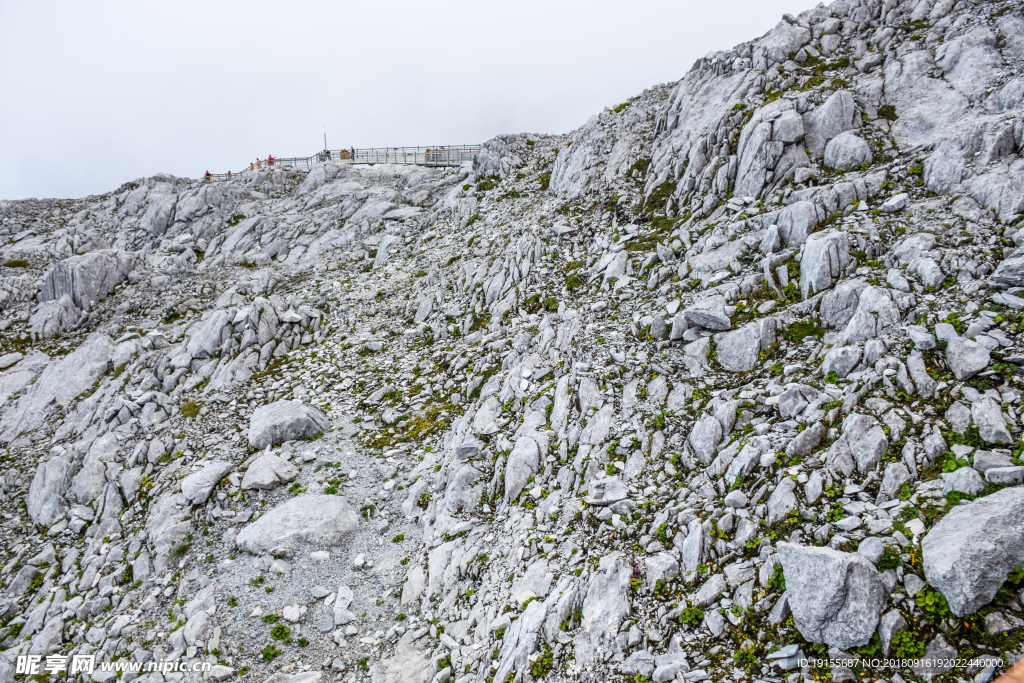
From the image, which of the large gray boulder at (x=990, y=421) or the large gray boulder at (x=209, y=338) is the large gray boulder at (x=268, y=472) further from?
the large gray boulder at (x=990, y=421)

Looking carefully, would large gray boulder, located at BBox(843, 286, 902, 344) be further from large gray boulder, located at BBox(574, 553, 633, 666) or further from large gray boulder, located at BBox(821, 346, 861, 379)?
large gray boulder, located at BBox(574, 553, 633, 666)

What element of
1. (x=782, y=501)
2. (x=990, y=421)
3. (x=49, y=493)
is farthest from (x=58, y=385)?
(x=990, y=421)

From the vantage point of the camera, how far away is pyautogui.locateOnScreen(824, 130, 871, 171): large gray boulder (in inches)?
717

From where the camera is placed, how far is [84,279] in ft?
113

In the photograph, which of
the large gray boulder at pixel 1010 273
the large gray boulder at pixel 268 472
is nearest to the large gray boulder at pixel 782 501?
the large gray boulder at pixel 1010 273

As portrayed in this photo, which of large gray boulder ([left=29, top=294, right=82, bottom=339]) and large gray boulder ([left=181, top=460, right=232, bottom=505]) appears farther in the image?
large gray boulder ([left=29, top=294, right=82, bottom=339])

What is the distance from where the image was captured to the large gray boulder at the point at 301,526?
16031 mm

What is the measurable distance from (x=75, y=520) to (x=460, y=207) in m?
29.6

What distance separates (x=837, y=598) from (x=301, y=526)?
1594 cm

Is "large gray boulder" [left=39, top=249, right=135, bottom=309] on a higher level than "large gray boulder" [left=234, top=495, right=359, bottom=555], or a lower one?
higher

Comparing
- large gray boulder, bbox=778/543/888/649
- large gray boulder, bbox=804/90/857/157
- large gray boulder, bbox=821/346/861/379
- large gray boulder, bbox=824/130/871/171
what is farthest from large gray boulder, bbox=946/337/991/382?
large gray boulder, bbox=804/90/857/157

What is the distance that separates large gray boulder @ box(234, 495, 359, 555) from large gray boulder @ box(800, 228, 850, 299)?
59.1 feet

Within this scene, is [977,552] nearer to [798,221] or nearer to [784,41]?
[798,221]

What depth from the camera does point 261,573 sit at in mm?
15344
